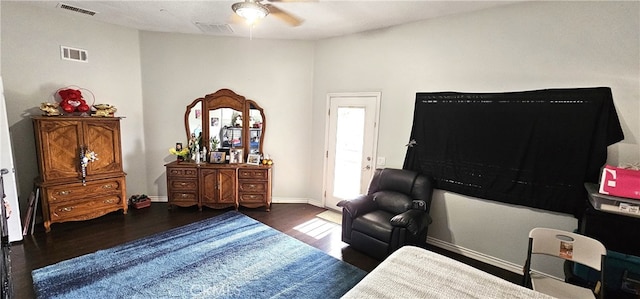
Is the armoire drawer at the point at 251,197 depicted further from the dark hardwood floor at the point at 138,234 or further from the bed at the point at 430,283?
the bed at the point at 430,283

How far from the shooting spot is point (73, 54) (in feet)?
13.0

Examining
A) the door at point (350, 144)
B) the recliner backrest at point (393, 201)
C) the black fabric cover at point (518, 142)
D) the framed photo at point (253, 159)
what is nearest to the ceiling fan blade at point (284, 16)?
the door at point (350, 144)

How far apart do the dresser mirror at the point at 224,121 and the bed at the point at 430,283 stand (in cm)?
358

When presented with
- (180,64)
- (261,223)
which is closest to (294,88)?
(180,64)

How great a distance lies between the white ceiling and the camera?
123 inches

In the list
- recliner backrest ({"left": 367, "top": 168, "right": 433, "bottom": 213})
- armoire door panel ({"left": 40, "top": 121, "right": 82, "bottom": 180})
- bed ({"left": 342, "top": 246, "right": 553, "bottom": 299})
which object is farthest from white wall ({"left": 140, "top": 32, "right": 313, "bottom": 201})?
bed ({"left": 342, "top": 246, "right": 553, "bottom": 299})

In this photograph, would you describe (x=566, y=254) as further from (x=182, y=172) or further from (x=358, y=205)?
(x=182, y=172)

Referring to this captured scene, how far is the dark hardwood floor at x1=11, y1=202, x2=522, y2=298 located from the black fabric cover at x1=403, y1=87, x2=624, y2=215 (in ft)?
3.06

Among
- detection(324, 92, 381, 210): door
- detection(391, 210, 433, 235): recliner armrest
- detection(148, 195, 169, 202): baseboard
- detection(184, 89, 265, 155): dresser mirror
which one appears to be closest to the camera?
detection(391, 210, 433, 235): recliner armrest

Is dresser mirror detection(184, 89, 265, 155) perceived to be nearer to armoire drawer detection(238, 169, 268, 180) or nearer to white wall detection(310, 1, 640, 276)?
armoire drawer detection(238, 169, 268, 180)

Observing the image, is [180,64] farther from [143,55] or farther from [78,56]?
[78,56]

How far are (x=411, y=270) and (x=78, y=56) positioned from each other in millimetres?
4990

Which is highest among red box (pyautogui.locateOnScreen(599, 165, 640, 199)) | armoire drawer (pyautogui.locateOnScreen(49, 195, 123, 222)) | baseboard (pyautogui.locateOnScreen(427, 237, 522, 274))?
red box (pyautogui.locateOnScreen(599, 165, 640, 199))

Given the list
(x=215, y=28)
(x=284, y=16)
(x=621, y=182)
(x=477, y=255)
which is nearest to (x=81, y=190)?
(x=215, y=28)
